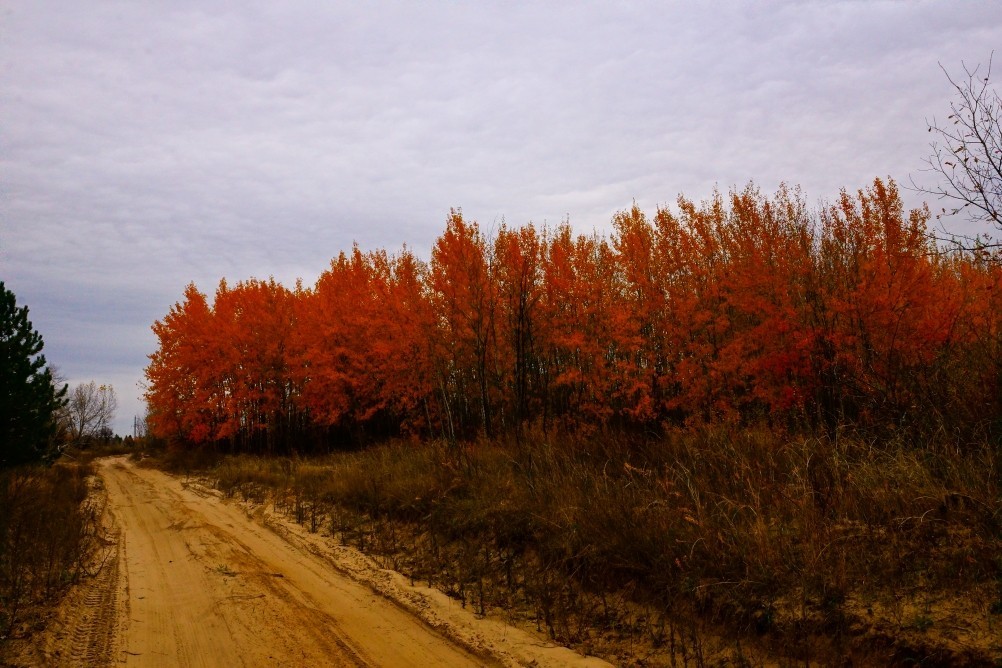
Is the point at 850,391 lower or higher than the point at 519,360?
lower

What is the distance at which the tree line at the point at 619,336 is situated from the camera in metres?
11.9

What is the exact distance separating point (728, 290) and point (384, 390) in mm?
16299

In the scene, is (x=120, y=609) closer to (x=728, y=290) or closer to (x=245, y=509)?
(x=245, y=509)

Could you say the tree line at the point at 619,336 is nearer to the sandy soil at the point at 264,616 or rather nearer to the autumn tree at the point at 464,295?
the autumn tree at the point at 464,295

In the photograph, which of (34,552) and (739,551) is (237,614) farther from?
(739,551)

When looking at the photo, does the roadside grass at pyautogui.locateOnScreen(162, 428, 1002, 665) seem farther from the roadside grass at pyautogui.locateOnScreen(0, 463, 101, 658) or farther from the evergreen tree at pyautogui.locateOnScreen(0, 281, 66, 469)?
the evergreen tree at pyautogui.locateOnScreen(0, 281, 66, 469)

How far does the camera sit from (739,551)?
6051 mm

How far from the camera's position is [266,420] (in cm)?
3522

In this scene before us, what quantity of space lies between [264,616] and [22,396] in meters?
15.0

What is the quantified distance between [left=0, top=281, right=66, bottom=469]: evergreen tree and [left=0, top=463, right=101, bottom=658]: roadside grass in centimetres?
509

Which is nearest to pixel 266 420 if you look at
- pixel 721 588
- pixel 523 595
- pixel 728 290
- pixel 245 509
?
pixel 245 509

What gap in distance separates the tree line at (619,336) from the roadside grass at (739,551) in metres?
1.80

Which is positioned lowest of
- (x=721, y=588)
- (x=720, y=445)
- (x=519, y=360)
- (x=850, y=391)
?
(x=721, y=588)

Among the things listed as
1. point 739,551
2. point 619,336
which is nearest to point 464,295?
point 619,336
